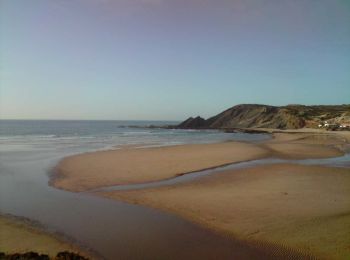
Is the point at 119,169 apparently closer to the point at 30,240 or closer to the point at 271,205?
the point at 271,205

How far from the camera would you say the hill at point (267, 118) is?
283 feet

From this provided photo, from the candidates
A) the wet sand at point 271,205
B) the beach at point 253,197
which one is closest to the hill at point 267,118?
the beach at point 253,197

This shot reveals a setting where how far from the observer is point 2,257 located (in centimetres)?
665

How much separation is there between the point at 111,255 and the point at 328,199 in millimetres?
8471

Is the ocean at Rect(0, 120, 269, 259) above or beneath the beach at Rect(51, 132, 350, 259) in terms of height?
beneath

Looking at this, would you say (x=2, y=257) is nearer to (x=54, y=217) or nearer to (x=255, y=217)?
(x=54, y=217)

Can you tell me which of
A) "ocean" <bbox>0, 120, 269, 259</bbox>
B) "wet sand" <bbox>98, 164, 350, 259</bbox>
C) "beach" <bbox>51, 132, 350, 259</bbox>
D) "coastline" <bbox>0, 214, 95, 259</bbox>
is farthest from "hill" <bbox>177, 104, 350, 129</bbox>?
"coastline" <bbox>0, 214, 95, 259</bbox>

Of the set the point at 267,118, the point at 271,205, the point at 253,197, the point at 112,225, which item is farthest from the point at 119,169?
the point at 267,118

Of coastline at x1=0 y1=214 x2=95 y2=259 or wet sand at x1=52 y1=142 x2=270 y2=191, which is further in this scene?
wet sand at x1=52 y1=142 x2=270 y2=191

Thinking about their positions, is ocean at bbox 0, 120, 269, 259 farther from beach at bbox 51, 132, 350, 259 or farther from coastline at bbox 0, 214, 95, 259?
beach at bbox 51, 132, 350, 259

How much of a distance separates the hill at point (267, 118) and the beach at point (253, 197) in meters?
69.4

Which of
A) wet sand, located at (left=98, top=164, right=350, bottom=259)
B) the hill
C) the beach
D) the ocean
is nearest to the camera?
the ocean

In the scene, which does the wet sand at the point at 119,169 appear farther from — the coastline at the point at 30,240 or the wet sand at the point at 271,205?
the coastline at the point at 30,240

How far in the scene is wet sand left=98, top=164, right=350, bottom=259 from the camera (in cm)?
845
